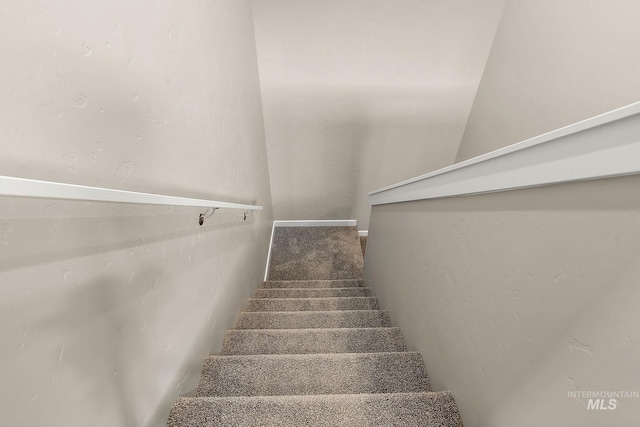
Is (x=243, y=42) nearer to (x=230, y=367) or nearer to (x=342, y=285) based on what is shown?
(x=230, y=367)

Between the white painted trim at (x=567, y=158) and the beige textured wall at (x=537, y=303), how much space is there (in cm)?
3

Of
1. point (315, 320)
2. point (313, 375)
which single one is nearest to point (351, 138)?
point (315, 320)

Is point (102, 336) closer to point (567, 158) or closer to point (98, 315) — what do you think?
point (98, 315)

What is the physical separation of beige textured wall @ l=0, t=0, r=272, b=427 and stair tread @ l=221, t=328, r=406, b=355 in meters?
0.27

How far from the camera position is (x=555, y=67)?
1902mm

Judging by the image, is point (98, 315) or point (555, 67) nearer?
point (98, 315)

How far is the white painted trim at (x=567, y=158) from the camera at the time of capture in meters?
0.42

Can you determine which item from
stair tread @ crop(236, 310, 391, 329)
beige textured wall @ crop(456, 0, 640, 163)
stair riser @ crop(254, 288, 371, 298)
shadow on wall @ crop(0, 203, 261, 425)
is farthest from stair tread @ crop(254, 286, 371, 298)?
beige textured wall @ crop(456, 0, 640, 163)

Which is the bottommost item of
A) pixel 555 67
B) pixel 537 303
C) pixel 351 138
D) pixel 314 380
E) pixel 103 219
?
pixel 314 380

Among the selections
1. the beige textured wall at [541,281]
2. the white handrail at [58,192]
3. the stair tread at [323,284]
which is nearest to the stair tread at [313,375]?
the beige textured wall at [541,281]

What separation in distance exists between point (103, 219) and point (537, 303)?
97 cm

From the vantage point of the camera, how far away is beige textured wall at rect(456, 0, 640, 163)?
1.52 m

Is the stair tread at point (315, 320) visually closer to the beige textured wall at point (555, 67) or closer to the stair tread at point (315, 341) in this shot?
the stair tread at point (315, 341)

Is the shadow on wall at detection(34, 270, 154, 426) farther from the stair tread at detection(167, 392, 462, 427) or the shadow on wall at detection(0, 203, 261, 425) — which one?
the stair tread at detection(167, 392, 462, 427)
